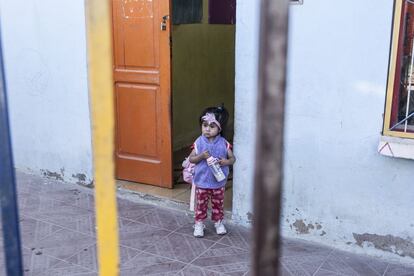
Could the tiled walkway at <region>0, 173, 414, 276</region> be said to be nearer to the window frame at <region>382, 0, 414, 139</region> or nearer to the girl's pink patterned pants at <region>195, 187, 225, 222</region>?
the girl's pink patterned pants at <region>195, 187, 225, 222</region>

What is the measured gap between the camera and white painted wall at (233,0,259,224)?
396 cm

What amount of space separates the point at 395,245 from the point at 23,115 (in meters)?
4.15

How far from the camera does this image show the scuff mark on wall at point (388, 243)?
11.9ft

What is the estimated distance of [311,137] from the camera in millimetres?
3848

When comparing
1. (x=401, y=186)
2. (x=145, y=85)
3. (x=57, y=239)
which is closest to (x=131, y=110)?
(x=145, y=85)

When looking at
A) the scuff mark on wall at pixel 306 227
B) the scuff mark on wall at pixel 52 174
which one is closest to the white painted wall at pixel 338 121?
the scuff mark on wall at pixel 306 227

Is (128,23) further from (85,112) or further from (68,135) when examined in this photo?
(68,135)

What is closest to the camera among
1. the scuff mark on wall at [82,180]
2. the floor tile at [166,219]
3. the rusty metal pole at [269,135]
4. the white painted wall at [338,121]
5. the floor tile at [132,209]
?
the rusty metal pole at [269,135]

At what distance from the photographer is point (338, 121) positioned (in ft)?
12.2

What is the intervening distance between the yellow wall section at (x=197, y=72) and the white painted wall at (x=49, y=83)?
4.06 ft

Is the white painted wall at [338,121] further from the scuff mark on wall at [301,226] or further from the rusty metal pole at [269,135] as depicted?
the rusty metal pole at [269,135]

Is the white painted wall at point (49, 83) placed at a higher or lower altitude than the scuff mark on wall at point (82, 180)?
higher

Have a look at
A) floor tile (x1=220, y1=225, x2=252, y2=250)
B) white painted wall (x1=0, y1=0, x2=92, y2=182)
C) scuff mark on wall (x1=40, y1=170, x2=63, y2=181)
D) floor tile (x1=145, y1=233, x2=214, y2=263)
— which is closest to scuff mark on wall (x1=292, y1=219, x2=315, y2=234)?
floor tile (x1=220, y1=225, x2=252, y2=250)

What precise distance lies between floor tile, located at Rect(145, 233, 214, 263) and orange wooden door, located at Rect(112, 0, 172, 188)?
105 cm
